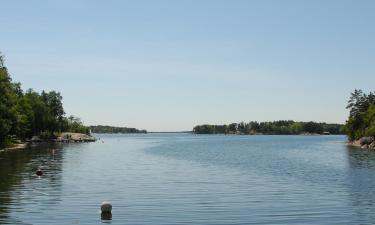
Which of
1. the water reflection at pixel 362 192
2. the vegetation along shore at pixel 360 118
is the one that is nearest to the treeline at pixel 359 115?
the vegetation along shore at pixel 360 118

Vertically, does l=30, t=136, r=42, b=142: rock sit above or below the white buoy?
above

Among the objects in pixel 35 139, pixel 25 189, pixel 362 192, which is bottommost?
pixel 362 192

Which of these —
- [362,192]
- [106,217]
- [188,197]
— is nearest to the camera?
[106,217]

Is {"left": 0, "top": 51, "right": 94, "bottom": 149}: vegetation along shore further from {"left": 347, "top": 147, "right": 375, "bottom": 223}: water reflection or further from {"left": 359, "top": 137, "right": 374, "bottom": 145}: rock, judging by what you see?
{"left": 359, "top": 137, "right": 374, "bottom": 145}: rock

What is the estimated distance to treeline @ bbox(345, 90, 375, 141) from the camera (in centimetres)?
15748

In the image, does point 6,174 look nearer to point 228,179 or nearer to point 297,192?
point 228,179

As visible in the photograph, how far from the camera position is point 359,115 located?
550ft

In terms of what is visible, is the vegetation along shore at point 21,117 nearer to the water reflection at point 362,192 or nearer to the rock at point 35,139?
the rock at point 35,139

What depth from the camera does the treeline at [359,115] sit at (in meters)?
157

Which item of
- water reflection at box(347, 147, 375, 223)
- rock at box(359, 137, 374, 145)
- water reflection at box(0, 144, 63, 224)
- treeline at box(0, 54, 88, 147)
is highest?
treeline at box(0, 54, 88, 147)

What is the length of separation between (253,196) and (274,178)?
1613 centimetres

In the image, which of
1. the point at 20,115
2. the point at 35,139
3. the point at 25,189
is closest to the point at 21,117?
the point at 20,115

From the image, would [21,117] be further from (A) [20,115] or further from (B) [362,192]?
(B) [362,192]

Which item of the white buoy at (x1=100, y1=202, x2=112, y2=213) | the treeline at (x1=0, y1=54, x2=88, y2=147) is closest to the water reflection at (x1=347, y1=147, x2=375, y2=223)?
the white buoy at (x1=100, y1=202, x2=112, y2=213)
